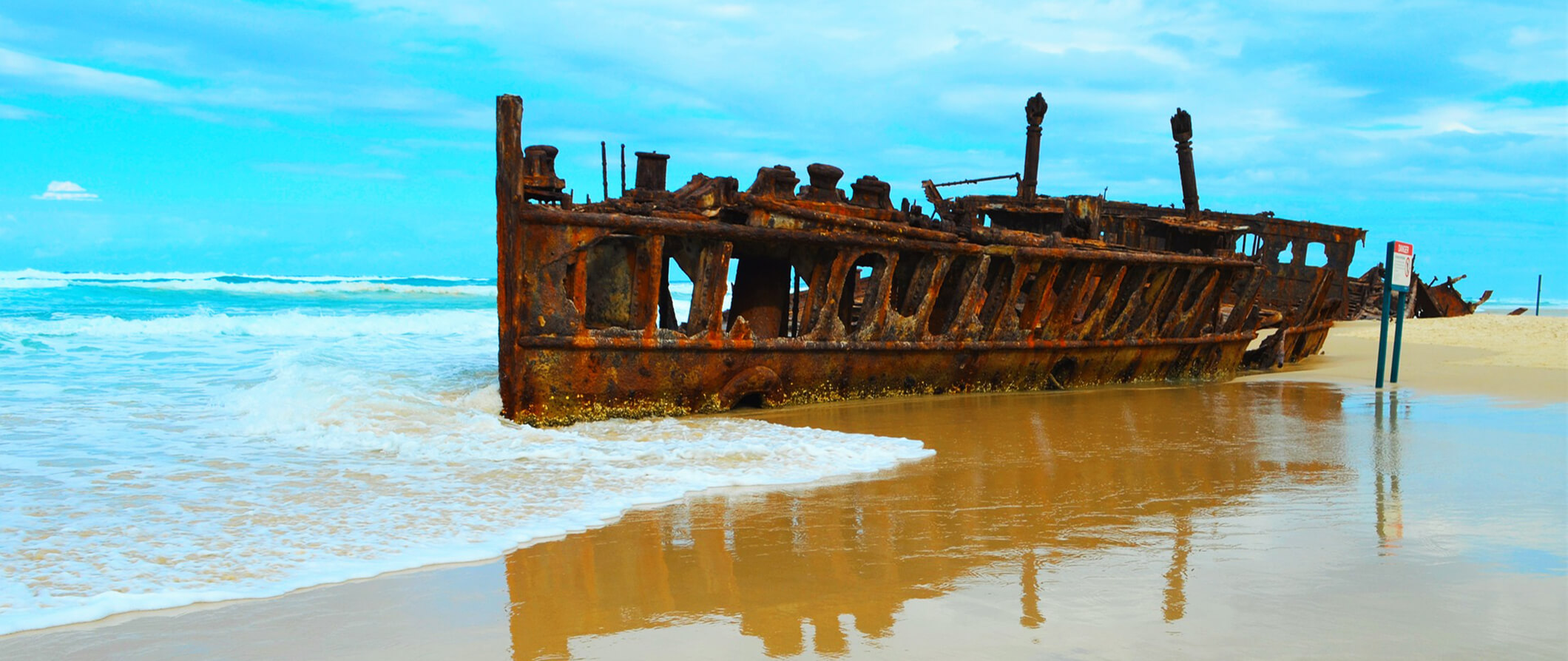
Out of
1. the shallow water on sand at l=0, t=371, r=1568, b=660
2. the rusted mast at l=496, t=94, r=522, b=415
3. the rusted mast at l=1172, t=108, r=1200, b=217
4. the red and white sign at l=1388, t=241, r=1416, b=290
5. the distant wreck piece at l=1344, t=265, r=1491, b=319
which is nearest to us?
the shallow water on sand at l=0, t=371, r=1568, b=660

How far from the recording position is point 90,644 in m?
3.10

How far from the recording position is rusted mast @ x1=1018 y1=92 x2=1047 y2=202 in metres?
15.7

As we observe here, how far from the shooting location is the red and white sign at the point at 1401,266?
10.2 m

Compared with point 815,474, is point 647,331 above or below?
above

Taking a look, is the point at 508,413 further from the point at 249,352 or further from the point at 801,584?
the point at 249,352

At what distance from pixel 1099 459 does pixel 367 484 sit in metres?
4.10

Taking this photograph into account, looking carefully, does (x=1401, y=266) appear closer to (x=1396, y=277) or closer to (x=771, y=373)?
(x=1396, y=277)

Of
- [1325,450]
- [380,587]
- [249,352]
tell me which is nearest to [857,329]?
[1325,450]

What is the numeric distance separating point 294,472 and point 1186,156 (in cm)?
1262

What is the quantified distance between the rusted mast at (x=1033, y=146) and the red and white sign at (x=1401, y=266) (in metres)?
5.93

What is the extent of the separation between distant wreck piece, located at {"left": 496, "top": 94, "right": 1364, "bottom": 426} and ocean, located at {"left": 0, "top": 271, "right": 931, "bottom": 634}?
0.49 metres

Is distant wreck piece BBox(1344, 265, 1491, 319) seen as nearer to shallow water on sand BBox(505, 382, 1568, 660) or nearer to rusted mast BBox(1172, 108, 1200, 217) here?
rusted mast BBox(1172, 108, 1200, 217)

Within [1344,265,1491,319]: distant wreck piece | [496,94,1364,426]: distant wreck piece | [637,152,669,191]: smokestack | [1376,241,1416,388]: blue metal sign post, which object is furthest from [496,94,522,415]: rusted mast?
[1344,265,1491,319]: distant wreck piece

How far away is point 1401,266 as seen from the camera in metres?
10.3
